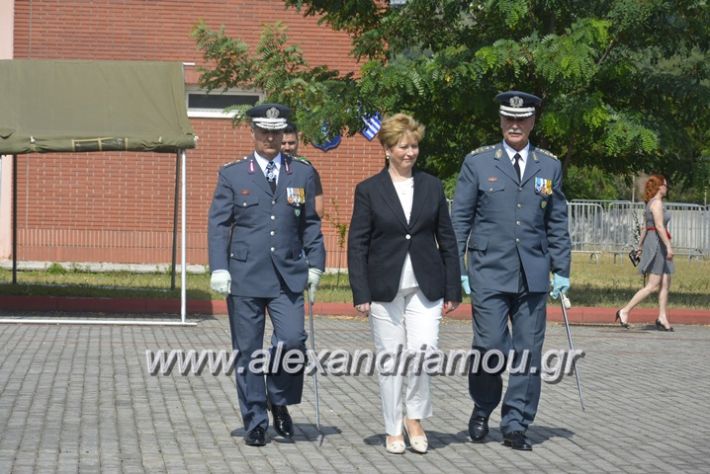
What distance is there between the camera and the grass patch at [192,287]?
19.7 meters

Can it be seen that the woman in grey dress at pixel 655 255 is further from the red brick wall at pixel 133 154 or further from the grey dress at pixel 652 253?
the red brick wall at pixel 133 154

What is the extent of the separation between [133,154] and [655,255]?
1283cm

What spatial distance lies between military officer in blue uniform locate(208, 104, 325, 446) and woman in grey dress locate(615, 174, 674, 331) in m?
9.47

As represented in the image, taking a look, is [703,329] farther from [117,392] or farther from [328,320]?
[117,392]

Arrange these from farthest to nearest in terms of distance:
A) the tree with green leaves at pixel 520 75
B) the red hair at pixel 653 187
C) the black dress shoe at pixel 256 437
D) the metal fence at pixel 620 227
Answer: the metal fence at pixel 620 227
the tree with green leaves at pixel 520 75
the red hair at pixel 653 187
the black dress shoe at pixel 256 437

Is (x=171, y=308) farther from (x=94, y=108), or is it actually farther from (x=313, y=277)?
(x=313, y=277)

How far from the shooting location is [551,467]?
7.65 metres

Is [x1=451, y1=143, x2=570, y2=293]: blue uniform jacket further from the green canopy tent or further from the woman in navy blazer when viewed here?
the green canopy tent

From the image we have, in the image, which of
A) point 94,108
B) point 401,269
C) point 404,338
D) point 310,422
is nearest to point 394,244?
point 401,269

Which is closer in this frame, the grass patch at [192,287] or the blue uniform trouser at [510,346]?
the blue uniform trouser at [510,346]

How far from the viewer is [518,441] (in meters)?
8.16

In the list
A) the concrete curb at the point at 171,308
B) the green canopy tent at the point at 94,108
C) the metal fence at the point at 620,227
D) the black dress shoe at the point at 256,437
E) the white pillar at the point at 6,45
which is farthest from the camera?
the metal fence at the point at 620,227


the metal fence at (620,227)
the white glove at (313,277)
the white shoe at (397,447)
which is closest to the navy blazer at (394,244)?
the white glove at (313,277)

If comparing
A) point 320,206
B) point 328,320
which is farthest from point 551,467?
point 328,320
